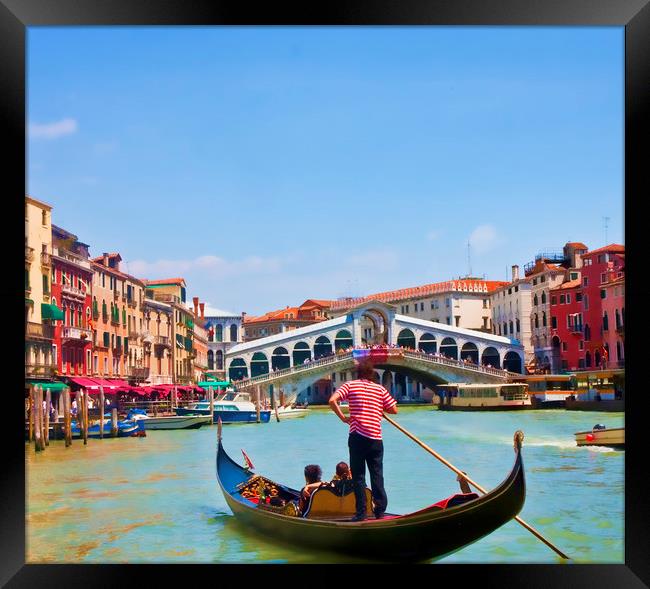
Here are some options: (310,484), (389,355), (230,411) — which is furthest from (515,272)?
(310,484)

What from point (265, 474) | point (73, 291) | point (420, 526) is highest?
point (73, 291)

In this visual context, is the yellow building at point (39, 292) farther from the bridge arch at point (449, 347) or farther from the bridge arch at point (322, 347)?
the bridge arch at point (449, 347)

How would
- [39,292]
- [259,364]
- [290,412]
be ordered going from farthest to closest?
1. [259,364]
2. [290,412]
3. [39,292]

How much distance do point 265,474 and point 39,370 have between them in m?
3.17

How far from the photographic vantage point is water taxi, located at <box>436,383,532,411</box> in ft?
46.5

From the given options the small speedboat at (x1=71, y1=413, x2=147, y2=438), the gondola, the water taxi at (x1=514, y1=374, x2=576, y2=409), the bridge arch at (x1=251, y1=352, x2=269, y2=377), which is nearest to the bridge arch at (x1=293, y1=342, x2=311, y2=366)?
the bridge arch at (x1=251, y1=352, x2=269, y2=377)

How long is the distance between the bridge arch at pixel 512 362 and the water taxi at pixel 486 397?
2.53ft

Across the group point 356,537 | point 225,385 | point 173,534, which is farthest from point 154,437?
point 356,537

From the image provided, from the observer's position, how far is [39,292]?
346 inches

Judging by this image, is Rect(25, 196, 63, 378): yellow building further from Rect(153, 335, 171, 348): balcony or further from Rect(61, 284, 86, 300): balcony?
Rect(153, 335, 171, 348): balcony

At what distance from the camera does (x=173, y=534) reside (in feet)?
12.8

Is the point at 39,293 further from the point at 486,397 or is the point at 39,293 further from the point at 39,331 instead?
the point at 486,397

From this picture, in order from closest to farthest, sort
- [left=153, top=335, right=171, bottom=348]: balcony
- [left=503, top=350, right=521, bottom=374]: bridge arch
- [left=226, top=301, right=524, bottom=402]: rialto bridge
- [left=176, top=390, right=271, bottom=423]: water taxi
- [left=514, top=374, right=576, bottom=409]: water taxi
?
[left=176, top=390, right=271, bottom=423]: water taxi → [left=153, top=335, right=171, bottom=348]: balcony → [left=514, top=374, right=576, bottom=409]: water taxi → [left=226, top=301, right=524, bottom=402]: rialto bridge → [left=503, top=350, right=521, bottom=374]: bridge arch

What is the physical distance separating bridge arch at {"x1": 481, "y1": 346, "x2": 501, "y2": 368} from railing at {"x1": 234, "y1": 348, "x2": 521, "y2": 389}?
59cm
